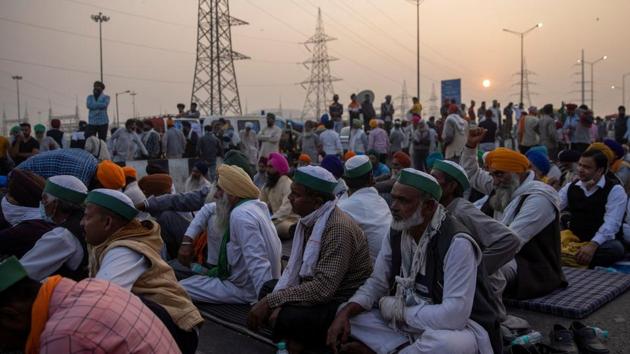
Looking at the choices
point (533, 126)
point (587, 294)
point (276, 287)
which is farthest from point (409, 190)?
point (533, 126)

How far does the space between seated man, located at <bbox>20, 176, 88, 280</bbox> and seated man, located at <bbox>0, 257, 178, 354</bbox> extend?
5.38ft

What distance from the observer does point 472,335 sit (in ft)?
10.9

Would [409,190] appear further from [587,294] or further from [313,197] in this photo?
[587,294]

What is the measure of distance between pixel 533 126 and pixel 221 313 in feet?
40.6

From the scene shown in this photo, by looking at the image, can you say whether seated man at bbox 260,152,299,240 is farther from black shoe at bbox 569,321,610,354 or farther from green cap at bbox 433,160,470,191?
black shoe at bbox 569,321,610,354

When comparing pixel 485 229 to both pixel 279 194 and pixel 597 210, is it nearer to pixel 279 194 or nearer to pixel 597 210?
pixel 597 210

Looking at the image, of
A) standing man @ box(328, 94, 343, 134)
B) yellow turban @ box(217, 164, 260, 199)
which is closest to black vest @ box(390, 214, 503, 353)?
yellow turban @ box(217, 164, 260, 199)

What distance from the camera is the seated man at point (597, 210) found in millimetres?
6066

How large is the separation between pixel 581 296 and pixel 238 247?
9.53 feet

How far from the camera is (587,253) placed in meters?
6.09

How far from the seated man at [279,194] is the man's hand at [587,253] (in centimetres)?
369

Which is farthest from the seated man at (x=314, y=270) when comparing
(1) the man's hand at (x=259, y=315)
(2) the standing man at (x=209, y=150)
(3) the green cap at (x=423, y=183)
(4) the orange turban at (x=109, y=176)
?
(2) the standing man at (x=209, y=150)

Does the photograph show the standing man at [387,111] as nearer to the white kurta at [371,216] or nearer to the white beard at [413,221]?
the white kurta at [371,216]

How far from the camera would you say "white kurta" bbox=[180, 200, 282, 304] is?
475 cm
